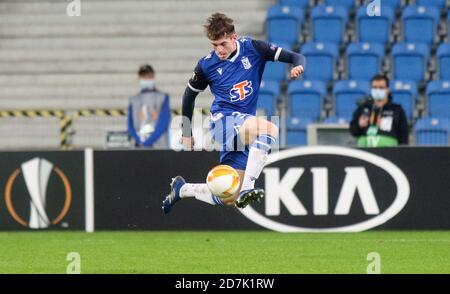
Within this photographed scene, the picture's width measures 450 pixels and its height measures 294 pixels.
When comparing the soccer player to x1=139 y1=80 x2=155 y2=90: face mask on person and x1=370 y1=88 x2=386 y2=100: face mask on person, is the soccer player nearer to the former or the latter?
x1=370 y1=88 x2=386 y2=100: face mask on person

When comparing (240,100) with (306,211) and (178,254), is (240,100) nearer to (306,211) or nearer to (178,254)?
(178,254)

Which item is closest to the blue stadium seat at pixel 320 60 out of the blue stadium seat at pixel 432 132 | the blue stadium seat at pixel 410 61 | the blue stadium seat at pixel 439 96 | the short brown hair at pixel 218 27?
the blue stadium seat at pixel 410 61

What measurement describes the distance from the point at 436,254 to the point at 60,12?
11027mm

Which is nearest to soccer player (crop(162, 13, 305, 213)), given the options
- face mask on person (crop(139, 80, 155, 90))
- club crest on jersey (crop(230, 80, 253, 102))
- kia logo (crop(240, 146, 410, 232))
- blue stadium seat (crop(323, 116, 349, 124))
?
club crest on jersey (crop(230, 80, 253, 102))

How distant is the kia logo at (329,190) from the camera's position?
14.9 meters

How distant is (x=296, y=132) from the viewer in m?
17.6

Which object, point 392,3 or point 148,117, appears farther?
point 392,3

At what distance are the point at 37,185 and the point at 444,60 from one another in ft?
23.1

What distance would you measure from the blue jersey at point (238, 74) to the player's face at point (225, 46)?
0.31ft

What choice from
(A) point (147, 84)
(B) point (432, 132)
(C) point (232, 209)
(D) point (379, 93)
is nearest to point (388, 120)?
(D) point (379, 93)

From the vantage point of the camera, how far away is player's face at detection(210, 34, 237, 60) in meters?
10.9

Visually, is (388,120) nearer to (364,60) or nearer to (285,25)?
(364,60)
